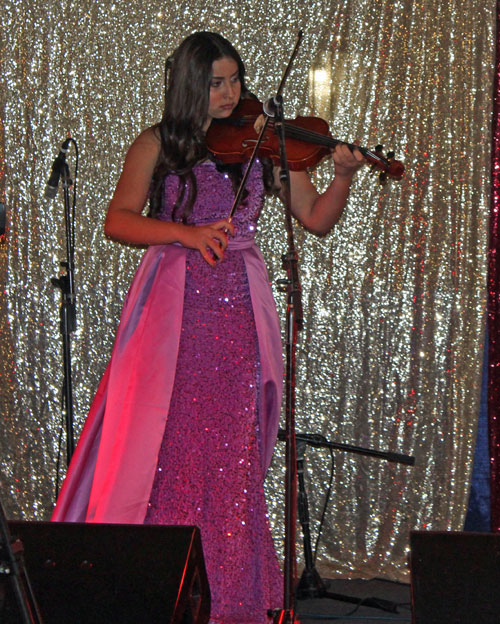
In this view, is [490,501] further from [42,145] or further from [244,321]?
[42,145]

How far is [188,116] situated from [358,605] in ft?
5.86

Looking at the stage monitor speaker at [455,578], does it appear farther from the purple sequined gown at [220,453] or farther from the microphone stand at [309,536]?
the microphone stand at [309,536]

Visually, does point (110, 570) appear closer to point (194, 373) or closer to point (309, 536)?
point (194, 373)

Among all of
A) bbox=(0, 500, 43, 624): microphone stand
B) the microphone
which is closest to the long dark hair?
the microphone

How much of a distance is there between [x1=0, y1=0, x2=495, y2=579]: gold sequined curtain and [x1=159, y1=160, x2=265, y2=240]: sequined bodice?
1.01 meters

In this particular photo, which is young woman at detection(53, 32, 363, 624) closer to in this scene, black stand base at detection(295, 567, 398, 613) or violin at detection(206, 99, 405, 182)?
violin at detection(206, 99, 405, 182)

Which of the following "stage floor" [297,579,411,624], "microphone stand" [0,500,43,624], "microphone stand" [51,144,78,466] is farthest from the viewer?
"microphone stand" [51,144,78,466]

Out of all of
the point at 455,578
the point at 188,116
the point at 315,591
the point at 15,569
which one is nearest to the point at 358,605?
the point at 315,591

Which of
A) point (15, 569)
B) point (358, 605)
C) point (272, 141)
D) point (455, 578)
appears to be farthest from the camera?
point (358, 605)

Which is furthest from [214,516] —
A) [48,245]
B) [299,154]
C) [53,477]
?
[48,245]

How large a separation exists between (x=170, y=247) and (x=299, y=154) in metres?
0.47

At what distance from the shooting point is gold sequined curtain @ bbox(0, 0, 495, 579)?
3633 mm

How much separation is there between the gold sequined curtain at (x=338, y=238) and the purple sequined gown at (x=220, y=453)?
109 centimetres

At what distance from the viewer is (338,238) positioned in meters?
3.71
